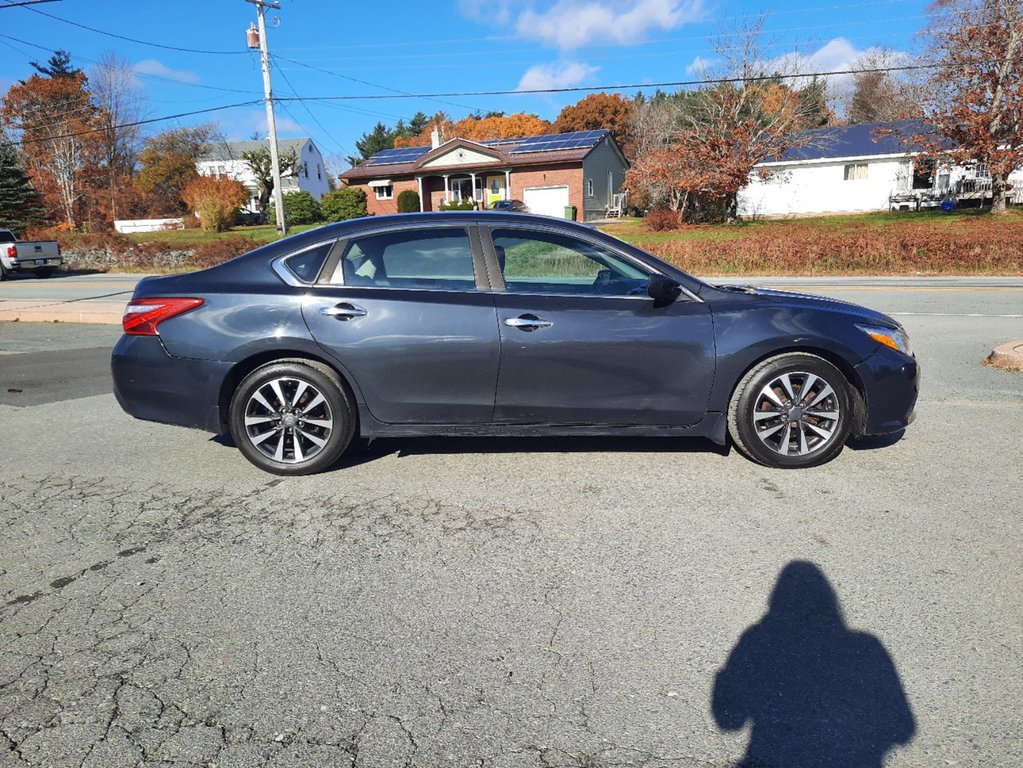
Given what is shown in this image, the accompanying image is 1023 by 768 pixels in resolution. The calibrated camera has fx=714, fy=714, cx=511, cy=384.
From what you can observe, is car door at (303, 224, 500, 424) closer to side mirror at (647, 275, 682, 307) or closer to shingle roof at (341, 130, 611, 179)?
side mirror at (647, 275, 682, 307)

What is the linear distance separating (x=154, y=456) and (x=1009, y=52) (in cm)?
3579

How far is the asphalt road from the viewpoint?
229 cm

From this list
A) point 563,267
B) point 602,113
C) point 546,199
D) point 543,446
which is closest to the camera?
point 563,267

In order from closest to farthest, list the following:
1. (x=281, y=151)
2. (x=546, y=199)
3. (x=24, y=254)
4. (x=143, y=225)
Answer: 1. (x=24, y=254)
2. (x=546, y=199)
3. (x=143, y=225)
4. (x=281, y=151)

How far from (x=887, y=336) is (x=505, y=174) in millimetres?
43762

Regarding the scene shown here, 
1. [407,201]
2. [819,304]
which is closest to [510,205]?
[407,201]

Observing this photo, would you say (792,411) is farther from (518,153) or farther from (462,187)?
(462,187)

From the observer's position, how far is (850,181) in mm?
A: 41969

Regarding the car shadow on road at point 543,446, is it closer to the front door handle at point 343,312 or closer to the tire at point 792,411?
the tire at point 792,411

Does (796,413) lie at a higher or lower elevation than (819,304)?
lower

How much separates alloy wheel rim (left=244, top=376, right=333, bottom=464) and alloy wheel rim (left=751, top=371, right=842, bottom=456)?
2.74m

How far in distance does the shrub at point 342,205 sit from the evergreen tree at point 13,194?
17.6m

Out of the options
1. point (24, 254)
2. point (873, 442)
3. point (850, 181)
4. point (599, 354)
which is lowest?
point (873, 442)

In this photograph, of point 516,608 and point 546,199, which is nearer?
point 516,608
